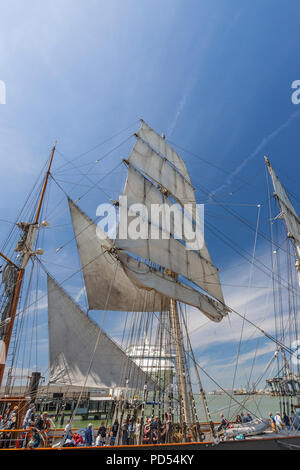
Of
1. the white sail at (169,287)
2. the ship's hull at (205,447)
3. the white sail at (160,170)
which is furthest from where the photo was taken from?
the white sail at (160,170)

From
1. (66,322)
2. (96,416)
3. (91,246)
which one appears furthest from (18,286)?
(96,416)

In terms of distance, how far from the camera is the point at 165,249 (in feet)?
62.4

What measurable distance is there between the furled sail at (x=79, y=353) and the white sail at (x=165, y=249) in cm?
612

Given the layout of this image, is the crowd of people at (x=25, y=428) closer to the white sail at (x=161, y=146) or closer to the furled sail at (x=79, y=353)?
the furled sail at (x=79, y=353)

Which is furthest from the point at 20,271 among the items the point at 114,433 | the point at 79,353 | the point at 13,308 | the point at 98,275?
→ the point at 114,433

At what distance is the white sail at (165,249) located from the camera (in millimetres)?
17875

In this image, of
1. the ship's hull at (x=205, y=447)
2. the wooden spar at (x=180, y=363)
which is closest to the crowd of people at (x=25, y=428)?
the ship's hull at (x=205, y=447)

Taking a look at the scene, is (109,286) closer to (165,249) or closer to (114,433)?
(165,249)

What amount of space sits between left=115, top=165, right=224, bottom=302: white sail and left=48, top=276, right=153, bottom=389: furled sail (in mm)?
6123

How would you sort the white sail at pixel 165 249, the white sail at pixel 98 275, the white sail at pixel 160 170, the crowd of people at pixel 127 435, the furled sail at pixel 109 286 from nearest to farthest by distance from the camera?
the crowd of people at pixel 127 435 → the white sail at pixel 165 249 → the furled sail at pixel 109 286 → the white sail at pixel 98 275 → the white sail at pixel 160 170

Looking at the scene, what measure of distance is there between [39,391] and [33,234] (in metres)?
8.65

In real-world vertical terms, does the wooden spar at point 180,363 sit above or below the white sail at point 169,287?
below

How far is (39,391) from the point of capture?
1370cm
